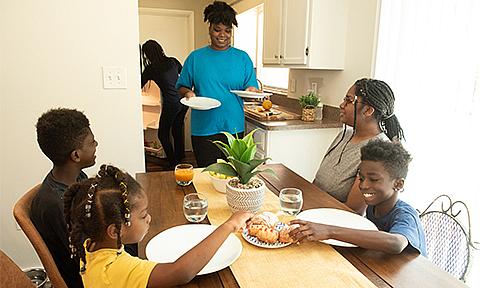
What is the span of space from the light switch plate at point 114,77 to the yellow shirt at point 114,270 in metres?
1.40

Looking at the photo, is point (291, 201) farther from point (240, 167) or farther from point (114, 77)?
point (114, 77)

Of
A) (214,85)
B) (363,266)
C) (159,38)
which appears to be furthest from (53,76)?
(159,38)

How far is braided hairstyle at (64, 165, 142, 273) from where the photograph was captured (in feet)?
2.88

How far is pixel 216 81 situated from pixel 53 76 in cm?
101

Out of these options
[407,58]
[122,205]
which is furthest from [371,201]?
[407,58]

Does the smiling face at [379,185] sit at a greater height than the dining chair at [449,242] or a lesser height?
greater

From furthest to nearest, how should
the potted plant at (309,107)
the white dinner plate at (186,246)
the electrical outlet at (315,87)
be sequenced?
the electrical outlet at (315,87), the potted plant at (309,107), the white dinner plate at (186,246)

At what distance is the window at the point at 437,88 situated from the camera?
1809mm

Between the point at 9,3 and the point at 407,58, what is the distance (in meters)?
2.27

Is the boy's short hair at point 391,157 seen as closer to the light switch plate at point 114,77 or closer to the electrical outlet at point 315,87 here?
the light switch plate at point 114,77

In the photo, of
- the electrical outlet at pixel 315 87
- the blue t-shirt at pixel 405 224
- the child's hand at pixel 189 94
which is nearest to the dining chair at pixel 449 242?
the blue t-shirt at pixel 405 224

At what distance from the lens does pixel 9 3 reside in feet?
6.19

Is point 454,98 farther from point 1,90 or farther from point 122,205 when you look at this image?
point 1,90

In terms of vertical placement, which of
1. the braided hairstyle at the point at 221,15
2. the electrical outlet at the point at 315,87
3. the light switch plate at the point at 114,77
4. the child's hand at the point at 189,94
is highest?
the braided hairstyle at the point at 221,15
